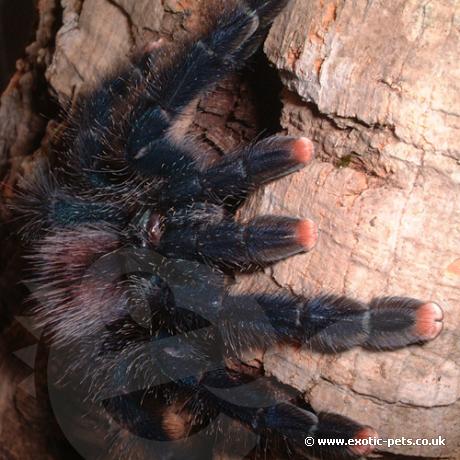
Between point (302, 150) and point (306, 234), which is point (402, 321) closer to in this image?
point (306, 234)

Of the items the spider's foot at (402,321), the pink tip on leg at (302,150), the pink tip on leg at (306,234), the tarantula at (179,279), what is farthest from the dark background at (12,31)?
the spider's foot at (402,321)

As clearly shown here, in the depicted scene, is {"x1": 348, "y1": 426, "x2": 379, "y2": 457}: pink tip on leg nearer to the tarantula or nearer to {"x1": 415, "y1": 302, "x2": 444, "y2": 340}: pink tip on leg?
the tarantula

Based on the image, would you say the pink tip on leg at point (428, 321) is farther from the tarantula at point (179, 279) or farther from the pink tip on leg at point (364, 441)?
the pink tip on leg at point (364, 441)

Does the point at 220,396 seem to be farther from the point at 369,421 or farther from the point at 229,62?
the point at 229,62

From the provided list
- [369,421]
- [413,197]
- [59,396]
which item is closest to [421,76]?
[413,197]

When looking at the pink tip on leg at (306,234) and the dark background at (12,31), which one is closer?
the pink tip on leg at (306,234)
